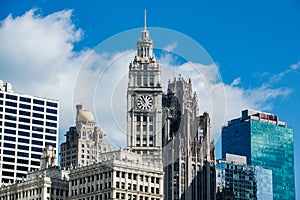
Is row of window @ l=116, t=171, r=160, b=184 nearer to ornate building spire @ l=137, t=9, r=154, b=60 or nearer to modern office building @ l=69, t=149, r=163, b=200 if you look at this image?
modern office building @ l=69, t=149, r=163, b=200

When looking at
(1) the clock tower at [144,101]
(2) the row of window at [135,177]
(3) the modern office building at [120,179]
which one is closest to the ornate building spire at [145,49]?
(1) the clock tower at [144,101]

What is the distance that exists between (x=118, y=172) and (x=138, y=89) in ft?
98.7

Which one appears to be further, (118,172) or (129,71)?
(118,172)

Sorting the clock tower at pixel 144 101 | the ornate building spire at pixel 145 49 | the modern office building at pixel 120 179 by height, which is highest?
the ornate building spire at pixel 145 49

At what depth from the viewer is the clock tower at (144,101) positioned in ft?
510

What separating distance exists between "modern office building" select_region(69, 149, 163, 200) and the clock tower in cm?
342

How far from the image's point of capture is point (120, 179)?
7047 inches

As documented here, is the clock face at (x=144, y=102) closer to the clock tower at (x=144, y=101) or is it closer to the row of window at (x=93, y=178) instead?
the clock tower at (x=144, y=101)

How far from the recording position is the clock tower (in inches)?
6122

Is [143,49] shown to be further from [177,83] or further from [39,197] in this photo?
[39,197]

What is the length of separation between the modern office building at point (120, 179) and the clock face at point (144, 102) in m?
10.0

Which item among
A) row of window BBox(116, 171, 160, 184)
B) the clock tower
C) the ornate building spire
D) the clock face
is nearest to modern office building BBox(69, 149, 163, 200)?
row of window BBox(116, 171, 160, 184)

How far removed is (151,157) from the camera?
18650cm

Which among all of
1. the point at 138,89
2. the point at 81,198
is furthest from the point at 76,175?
the point at 138,89
